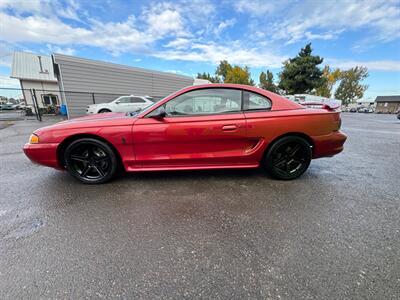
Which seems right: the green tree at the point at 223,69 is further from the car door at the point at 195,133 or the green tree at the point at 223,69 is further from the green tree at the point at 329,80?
the car door at the point at 195,133

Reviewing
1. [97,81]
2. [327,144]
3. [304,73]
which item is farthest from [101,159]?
[304,73]

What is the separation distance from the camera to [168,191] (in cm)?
255

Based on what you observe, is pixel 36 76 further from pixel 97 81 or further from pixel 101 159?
pixel 101 159

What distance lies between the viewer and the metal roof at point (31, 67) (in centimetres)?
2040

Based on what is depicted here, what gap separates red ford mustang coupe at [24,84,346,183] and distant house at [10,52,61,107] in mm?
21084

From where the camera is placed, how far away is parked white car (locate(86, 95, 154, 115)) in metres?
9.90

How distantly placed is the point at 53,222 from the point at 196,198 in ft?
5.03

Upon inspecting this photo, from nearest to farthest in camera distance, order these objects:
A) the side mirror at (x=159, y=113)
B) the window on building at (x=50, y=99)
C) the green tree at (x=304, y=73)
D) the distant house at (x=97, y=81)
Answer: the side mirror at (x=159, y=113), the distant house at (x=97, y=81), the window on building at (x=50, y=99), the green tree at (x=304, y=73)

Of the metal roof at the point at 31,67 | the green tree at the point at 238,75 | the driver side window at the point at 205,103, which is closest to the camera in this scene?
the driver side window at the point at 205,103

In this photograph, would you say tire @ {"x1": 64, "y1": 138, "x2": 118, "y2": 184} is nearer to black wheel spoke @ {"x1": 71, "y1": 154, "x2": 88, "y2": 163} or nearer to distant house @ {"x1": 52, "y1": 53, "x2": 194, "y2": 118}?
black wheel spoke @ {"x1": 71, "y1": 154, "x2": 88, "y2": 163}

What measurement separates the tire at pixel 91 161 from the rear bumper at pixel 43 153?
15cm

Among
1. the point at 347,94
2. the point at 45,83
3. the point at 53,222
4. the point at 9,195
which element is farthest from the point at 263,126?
the point at 347,94

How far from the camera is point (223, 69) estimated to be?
1674 inches

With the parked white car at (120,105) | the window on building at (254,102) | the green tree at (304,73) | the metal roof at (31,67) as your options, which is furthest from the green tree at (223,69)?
the window on building at (254,102)
